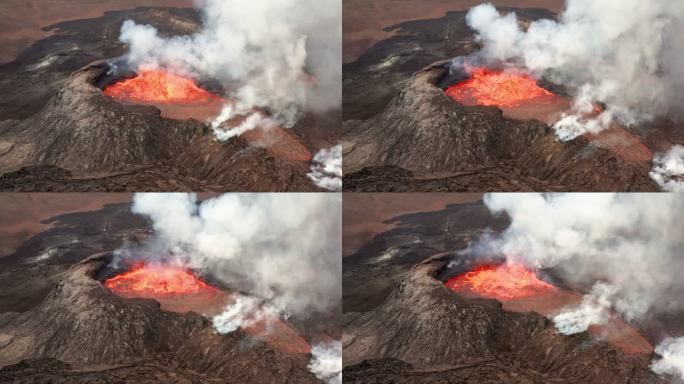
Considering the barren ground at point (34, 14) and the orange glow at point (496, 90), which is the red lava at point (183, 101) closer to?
the barren ground at point (34, 14)

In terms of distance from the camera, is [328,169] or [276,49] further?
[276,49]

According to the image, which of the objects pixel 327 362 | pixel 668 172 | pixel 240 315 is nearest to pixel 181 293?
pixel 240 315

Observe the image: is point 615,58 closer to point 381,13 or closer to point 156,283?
point 381,13

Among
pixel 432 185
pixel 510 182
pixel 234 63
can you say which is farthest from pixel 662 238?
pixel 234 63

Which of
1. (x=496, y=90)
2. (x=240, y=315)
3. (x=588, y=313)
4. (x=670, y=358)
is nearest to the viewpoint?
(x=670, y=358)

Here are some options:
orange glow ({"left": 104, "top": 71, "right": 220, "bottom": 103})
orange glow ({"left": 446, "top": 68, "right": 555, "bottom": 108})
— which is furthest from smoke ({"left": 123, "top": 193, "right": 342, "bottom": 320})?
orange glow ({"left": 446, "top": 68, "right": 555, "bottom": 108})

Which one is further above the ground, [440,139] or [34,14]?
[34,14]

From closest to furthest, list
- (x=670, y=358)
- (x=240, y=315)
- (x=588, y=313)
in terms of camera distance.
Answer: (x=670, y=358) → (x=588, y=313) → (x=240, y=315)
